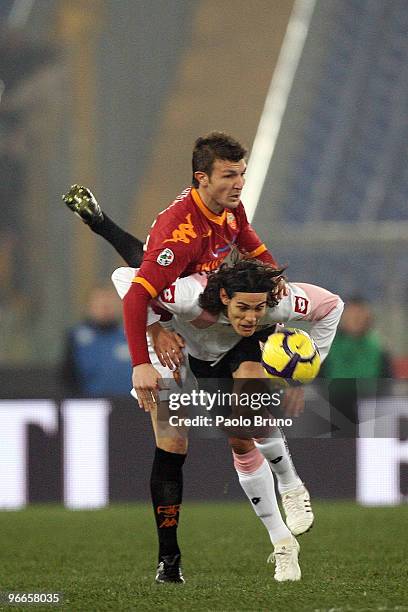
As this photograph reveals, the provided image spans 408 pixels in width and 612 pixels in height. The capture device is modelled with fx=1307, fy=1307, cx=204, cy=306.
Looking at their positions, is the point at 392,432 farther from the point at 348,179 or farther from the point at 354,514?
the point at 348,179

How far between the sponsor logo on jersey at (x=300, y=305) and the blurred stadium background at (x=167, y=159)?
3506 millimetres

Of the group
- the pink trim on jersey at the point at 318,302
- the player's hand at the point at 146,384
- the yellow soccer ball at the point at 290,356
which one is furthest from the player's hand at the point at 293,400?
the player's hand at the point at 146,384

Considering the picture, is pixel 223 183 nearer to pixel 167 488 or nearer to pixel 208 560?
pixel 167 488

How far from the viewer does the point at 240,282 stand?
527 centimetres

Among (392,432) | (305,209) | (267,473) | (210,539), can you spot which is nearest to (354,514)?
(392,432)

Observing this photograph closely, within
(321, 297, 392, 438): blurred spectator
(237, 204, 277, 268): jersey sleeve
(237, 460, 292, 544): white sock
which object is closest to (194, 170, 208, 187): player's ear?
(237, 204, 277, 268): jersey sleeve

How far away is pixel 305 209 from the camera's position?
14.2 meters

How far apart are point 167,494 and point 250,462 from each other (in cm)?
38

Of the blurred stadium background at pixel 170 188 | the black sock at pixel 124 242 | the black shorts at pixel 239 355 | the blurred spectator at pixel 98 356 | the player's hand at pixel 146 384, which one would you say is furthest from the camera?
the blurred spectator at pixel 98 356

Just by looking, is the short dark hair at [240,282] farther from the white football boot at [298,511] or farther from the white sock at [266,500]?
the white football boot at [298,511]

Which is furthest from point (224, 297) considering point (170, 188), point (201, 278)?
point (170, 188)

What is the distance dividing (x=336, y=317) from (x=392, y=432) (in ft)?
10.8

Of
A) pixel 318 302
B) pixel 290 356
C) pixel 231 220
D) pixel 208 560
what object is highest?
pixel 231 220

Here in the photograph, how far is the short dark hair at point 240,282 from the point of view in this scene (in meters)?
5.27
